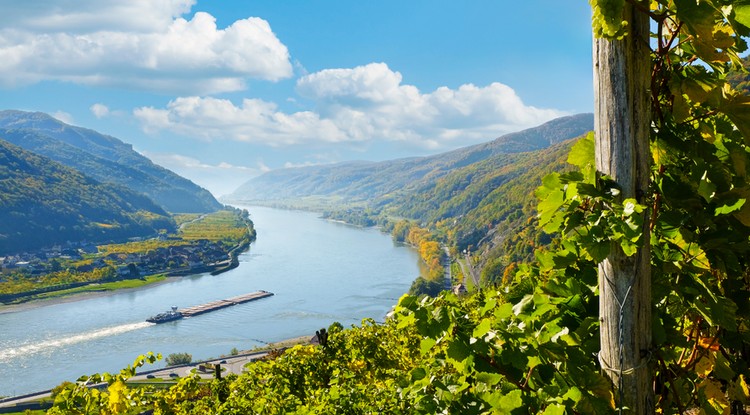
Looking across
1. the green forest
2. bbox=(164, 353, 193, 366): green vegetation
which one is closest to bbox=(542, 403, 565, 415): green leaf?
the green forest

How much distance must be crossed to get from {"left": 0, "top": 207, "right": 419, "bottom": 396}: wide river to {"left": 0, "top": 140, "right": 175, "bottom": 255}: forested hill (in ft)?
174

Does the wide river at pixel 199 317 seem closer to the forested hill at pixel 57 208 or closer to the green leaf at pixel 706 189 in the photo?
the green leaf at pixel 706 189

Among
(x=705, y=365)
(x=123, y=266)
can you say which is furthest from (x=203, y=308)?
(x=705, y=365)

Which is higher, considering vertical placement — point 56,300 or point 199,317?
point 56,300

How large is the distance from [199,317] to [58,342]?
521 inches

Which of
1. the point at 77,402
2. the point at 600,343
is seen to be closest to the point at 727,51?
the point at 600,343

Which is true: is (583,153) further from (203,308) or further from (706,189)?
(203,308)

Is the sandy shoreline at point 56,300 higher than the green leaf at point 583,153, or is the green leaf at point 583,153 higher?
the green leaf at point 583,153

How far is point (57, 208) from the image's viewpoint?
5192 inches

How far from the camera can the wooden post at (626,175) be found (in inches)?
59.9

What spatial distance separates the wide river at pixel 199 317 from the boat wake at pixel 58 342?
0.08 metres

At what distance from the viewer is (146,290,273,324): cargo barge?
55.8m

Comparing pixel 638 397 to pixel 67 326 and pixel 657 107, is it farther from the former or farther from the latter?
pixel 67 326

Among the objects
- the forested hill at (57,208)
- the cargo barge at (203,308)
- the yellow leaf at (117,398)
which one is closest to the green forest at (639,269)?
the yellow leaf at (117,398)
